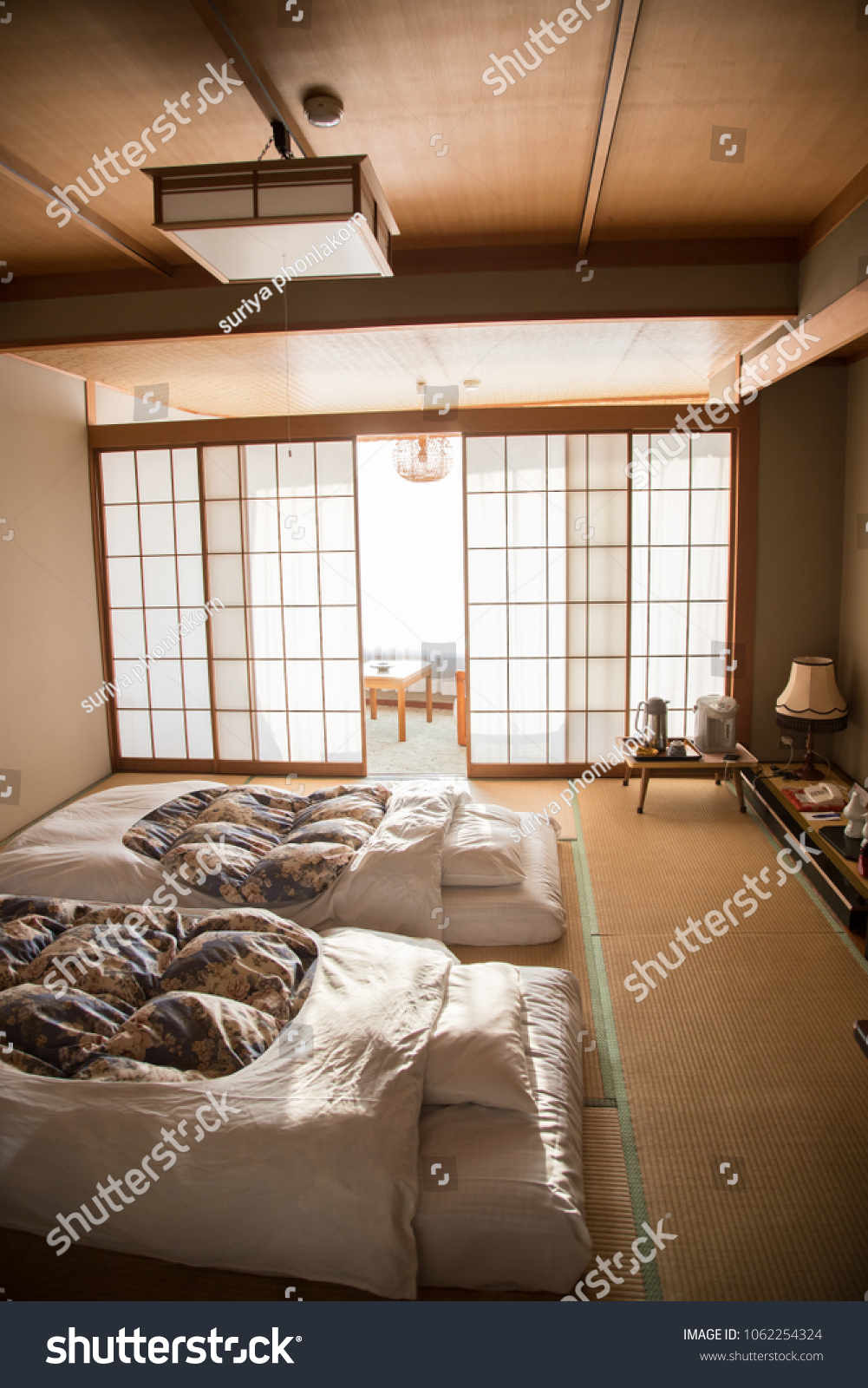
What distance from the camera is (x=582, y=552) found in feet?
17.2

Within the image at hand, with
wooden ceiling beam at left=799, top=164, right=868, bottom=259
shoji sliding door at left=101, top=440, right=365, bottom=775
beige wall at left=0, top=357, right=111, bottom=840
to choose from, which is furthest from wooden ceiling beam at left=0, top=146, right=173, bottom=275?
wooden ceiling beam at left=799, top=164, right=868, bottom=259

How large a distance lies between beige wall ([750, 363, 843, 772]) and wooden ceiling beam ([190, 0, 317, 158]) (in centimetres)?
324

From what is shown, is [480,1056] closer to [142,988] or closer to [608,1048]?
[608,1048]

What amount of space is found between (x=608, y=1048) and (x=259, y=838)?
1.54m

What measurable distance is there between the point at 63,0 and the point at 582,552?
3.82 meters

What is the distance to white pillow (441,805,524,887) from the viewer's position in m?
3.17

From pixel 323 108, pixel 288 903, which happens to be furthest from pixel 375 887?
pixel 323 108

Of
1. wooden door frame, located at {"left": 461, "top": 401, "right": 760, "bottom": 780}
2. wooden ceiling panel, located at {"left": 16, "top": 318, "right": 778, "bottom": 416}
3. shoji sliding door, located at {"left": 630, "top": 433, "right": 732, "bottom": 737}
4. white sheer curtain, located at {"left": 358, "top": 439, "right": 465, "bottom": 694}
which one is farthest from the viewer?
white sheer curtain, located at {"left": 358, "top": 439, "right": 465, "bottom": 694}

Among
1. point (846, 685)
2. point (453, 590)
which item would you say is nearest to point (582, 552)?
point (846, 685)

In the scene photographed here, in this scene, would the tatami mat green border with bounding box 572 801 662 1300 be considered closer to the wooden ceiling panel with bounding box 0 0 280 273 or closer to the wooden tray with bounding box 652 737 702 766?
the wooden tray with bounding box 652 737 702 766

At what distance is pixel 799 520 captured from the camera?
4906 millimetres

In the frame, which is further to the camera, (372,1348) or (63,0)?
(63,0)

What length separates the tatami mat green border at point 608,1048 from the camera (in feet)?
6.20

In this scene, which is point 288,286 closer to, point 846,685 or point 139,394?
point 139,394
